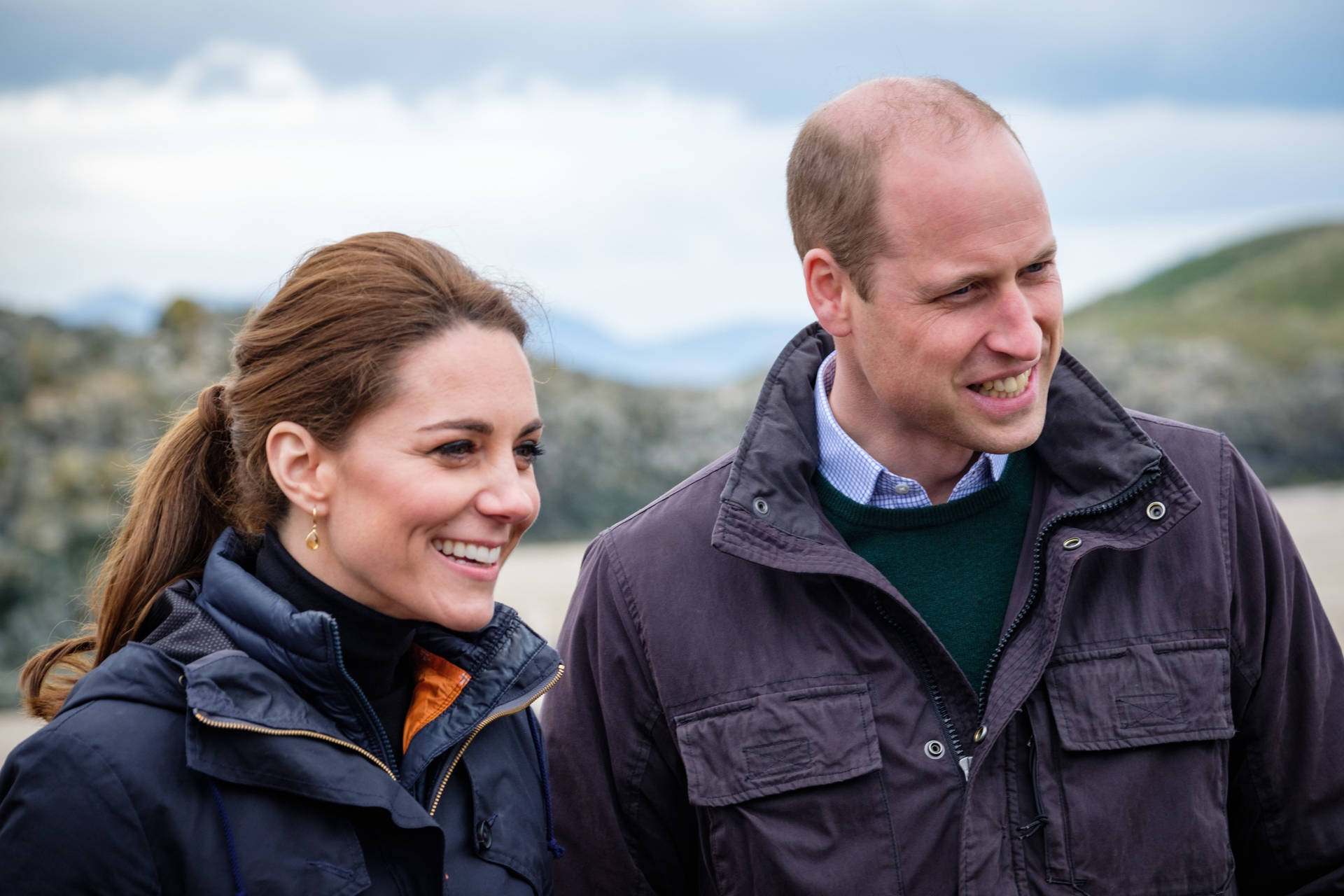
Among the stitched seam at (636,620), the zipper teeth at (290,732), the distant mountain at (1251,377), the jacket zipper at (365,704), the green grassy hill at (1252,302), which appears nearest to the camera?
the zipper teeth at (290,732)

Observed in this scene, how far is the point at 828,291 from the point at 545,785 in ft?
3.81

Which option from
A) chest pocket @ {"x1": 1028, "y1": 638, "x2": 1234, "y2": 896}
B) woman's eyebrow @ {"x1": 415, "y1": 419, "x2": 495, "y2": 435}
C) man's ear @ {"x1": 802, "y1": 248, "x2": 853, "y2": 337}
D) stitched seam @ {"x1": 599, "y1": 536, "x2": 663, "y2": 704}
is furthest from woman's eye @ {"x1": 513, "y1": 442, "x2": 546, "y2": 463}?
chest pocket @ {"x1": 1028, "y1": 638, "x2": 1234, "y2": 896}

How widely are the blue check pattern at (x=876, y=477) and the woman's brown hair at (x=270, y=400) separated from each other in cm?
71

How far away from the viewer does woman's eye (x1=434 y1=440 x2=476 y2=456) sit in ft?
6.82

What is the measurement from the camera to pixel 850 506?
246 centimetres

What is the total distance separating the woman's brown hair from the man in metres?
0.69

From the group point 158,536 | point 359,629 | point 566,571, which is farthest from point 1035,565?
point 566,571

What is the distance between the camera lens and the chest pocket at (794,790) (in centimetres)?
221

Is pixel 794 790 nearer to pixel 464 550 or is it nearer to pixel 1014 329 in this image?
pixel 464 550

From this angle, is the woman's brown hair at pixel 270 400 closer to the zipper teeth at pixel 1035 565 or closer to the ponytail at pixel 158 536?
the ponytail at pixel 158 536

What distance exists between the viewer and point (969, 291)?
7.63ft

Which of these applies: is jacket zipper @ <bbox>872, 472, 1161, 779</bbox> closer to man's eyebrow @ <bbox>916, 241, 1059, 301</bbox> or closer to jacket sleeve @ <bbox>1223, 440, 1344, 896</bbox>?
jacket sleeve @ <bbox>1223, 440, 1344, 896</bbox>

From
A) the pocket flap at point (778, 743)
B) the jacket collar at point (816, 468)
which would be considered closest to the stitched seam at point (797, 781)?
the pocket flap at point (778, 743)

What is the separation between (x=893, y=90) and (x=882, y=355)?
1.85ft
